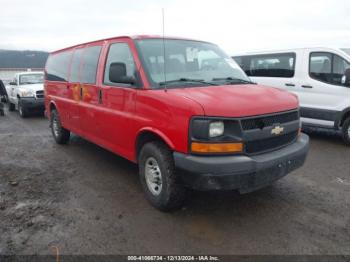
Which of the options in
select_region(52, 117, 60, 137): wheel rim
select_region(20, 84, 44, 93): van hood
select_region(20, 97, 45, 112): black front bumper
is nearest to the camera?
select_region(52, 117, 60, 137): wheel rim

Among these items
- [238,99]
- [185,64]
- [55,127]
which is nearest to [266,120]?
[238,99]

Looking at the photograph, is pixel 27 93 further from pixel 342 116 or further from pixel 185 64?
pixel 342 116

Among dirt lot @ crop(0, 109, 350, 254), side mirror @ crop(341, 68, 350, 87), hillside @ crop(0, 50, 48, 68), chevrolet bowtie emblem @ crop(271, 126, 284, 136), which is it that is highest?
hillside @ crop(0, 50, 48, 68)

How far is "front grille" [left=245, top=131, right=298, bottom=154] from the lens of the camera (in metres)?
3.17

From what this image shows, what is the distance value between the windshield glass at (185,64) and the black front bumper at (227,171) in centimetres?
107

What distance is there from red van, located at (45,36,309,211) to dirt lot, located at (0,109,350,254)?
0.44 metres

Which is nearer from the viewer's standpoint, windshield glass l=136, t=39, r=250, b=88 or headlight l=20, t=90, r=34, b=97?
windshield glass l=136, t=39, r=250, b=88

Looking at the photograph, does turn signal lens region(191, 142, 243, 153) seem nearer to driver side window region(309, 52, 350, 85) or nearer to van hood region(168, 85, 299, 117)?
van hood region(168, 85, 299, 117)

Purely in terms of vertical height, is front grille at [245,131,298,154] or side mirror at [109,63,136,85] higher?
side mirror at [109,63,136,85]

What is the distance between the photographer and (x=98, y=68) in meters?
4.74

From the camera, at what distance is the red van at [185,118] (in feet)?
9.92

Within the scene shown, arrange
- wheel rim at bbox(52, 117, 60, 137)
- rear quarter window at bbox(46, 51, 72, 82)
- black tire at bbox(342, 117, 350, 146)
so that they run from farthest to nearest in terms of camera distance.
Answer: wheel rim at bbox(52, 117, 60, 137)
black tire at bbox(342, 117, 350, 146)
rear quarter window at bbox(46, 51, 72, 82)

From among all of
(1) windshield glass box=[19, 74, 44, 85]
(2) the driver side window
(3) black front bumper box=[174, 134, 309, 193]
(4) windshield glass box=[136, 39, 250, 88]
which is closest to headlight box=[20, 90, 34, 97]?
(1) windshield glass box=[19, 74, 44, 85]

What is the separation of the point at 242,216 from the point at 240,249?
0.66 m
